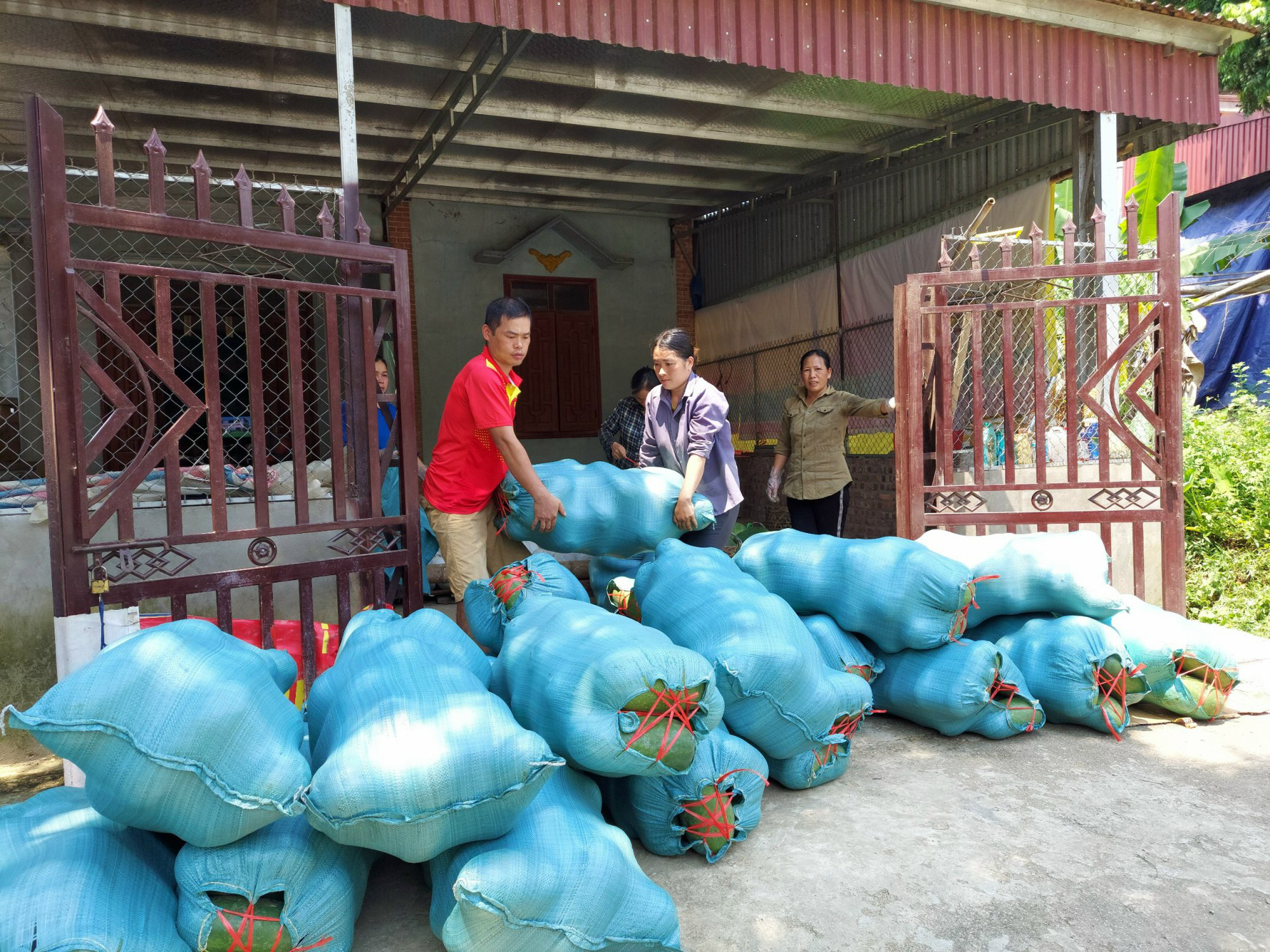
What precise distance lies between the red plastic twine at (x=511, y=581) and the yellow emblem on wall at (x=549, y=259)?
326 inches

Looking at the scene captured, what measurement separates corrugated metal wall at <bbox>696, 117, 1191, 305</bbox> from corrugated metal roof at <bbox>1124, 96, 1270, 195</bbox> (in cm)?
867

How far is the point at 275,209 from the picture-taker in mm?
9500

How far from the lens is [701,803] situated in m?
2.59

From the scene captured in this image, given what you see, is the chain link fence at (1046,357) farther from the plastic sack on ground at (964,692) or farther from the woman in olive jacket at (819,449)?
the plastic sack on ground at (964,692)

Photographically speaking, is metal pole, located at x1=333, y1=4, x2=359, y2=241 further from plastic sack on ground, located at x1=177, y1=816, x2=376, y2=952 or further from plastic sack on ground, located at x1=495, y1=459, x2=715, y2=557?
plastic sack on ground, located at x1=177, y1=816, x2=376, y2=952

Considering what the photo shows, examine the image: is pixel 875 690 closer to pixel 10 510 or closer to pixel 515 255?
pixel 10 510

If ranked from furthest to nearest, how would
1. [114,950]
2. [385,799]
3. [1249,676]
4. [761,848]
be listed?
[1249,676], [761,848], [385,799], [114,950]

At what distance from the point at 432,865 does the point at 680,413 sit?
2556 mm

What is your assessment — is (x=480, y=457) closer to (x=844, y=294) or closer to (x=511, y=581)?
(x=511, y=581)

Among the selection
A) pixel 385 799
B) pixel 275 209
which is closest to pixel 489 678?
pixel 385 799

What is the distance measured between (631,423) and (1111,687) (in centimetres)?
376

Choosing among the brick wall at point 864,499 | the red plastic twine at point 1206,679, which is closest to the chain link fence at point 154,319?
the brick wall at point 864,499

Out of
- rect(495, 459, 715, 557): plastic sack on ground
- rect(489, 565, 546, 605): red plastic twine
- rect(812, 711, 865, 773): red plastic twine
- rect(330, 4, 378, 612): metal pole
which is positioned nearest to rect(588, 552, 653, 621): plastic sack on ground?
rect(495, 459, 715, 557): plastic sack on ground

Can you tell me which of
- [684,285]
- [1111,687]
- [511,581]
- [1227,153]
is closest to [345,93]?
[511,581]
